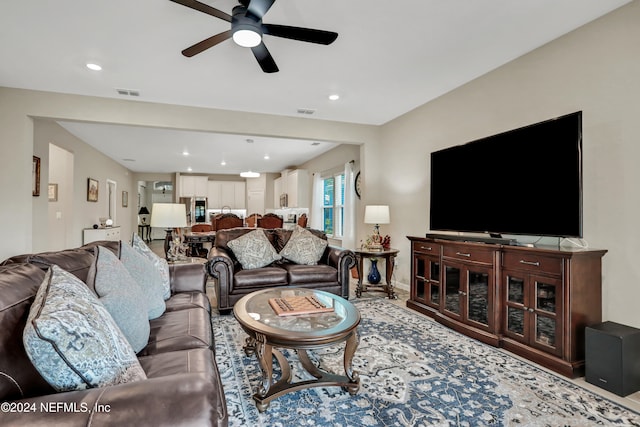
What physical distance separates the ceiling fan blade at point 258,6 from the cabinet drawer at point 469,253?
101 inches

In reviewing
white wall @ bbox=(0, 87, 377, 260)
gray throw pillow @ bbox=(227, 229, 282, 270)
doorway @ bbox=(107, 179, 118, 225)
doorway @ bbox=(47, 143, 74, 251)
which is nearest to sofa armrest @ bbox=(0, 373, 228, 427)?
gray throw pillow @ bbox=(227, 229, 282, 270)

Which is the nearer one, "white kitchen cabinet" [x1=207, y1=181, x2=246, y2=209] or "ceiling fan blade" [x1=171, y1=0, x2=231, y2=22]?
"ceiling fan blade" [x1=171, y1=0, x2=231, y2=22]

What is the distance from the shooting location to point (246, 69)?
10.9ft

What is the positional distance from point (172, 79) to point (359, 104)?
89.9 inches

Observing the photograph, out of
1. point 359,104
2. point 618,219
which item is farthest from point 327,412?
point 359,104

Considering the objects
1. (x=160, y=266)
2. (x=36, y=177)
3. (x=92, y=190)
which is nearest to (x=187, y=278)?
(x=160, y=266)

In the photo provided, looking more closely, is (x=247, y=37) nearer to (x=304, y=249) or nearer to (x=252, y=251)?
(x=252, y=251)

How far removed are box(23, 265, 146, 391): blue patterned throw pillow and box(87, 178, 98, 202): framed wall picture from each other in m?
6.70

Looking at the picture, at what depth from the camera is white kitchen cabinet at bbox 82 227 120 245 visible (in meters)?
6.36

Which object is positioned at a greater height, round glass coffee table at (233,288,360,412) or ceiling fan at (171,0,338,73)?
ceiling fan at (171,0,338,73)

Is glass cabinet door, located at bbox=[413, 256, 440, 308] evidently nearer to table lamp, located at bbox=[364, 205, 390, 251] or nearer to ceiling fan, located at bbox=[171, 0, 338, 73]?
table lamp, located at bbox=[364, 205, 390, 251]

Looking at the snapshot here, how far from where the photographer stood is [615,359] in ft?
6.70

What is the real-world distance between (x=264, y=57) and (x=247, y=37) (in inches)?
11.0

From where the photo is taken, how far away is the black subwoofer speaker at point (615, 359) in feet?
6.63
